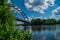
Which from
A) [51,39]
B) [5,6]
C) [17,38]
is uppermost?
[5,6]

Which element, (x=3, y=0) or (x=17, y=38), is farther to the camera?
(x=3, y=0)

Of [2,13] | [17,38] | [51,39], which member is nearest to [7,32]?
[17,38]

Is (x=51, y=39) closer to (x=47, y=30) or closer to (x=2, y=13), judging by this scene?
(x=47, y=30)

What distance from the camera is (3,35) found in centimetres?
318

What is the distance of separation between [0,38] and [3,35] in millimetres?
61

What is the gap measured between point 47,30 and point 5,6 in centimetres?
856

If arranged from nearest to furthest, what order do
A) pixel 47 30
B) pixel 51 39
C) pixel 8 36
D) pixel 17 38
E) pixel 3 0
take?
pixel 8 36 < pixel 17 38 < pixel 3 0 < pixel 51 39 < pixel 47 30

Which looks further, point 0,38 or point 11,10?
point 11,10

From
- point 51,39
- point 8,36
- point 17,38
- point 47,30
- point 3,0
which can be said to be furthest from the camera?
point 47,30

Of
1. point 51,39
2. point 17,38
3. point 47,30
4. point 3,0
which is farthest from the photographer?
point 47,30

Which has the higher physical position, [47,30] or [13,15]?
[13,15]

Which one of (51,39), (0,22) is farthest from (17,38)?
(51,39)

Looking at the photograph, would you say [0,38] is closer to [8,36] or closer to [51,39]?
[8,36]

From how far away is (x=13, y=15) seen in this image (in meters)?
3.90
